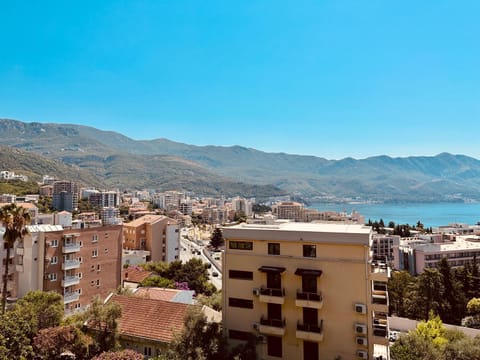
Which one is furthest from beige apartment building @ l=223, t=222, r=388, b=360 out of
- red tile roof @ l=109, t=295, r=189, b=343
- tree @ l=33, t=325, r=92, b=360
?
tree @ l=33, t=325, r=92, b=360

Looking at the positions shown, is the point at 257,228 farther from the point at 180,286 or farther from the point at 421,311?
the point at 421,311

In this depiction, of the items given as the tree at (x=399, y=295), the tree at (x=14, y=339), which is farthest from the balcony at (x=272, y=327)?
the tree at (x=399, y=295)

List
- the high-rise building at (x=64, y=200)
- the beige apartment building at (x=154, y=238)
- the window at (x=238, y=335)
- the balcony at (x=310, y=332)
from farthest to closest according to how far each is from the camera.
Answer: the high-rise building at (x=64, y=200), the beige apartment building at (x=154, y=238), the window at (x=238, y=335), the balcony at (x=310, y=332)

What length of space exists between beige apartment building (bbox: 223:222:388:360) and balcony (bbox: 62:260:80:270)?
1888 cm

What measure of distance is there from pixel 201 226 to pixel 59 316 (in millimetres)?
136534

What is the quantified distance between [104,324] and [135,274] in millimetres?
27289

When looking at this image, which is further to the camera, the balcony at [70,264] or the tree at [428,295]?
the tree at [428,295]

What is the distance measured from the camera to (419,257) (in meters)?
73.4

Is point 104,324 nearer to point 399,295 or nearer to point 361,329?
point 361,329

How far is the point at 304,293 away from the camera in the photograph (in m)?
18.6

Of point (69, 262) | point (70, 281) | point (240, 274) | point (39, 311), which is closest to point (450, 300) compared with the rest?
point (240, 274)

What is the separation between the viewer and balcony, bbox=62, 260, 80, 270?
31.9m

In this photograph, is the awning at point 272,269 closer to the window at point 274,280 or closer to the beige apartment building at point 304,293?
the beige apartment building at point 304,293

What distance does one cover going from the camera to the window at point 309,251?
1902cm
